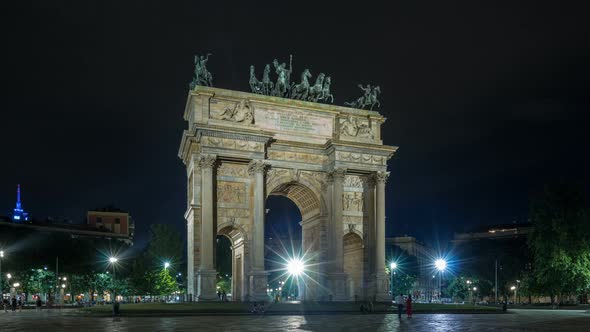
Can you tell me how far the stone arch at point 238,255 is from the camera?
50.5 meters

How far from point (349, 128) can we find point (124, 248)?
5866cm

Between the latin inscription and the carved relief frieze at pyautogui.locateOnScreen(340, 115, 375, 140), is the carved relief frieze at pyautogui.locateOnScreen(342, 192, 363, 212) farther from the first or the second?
the latin inscription

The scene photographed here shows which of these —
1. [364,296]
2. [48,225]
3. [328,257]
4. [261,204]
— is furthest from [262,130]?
[48,225]

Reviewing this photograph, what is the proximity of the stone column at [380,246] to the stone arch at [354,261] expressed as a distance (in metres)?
1.98

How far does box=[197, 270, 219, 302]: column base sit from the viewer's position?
46.2 meters

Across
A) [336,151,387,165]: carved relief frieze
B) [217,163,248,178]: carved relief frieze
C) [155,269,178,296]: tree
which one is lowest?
[155,269,178,296]: tree

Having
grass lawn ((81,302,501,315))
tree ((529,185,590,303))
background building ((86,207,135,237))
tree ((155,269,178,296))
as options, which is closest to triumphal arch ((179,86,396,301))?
grass lawn ((81,302,501,315))

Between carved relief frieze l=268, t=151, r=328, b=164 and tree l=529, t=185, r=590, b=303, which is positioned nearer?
carved relief frieze l=268, t=151, r=328, b=164

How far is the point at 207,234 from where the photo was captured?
47.8 meters

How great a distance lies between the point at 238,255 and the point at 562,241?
102 ft

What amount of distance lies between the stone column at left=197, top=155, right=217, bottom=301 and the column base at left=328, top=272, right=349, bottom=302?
10.2 m

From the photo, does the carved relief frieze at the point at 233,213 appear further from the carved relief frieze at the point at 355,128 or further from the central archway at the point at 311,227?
the carved relief frieze at the point at 355,128

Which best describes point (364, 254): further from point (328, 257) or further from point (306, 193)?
point (306, 193)

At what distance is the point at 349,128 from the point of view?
182 ft
